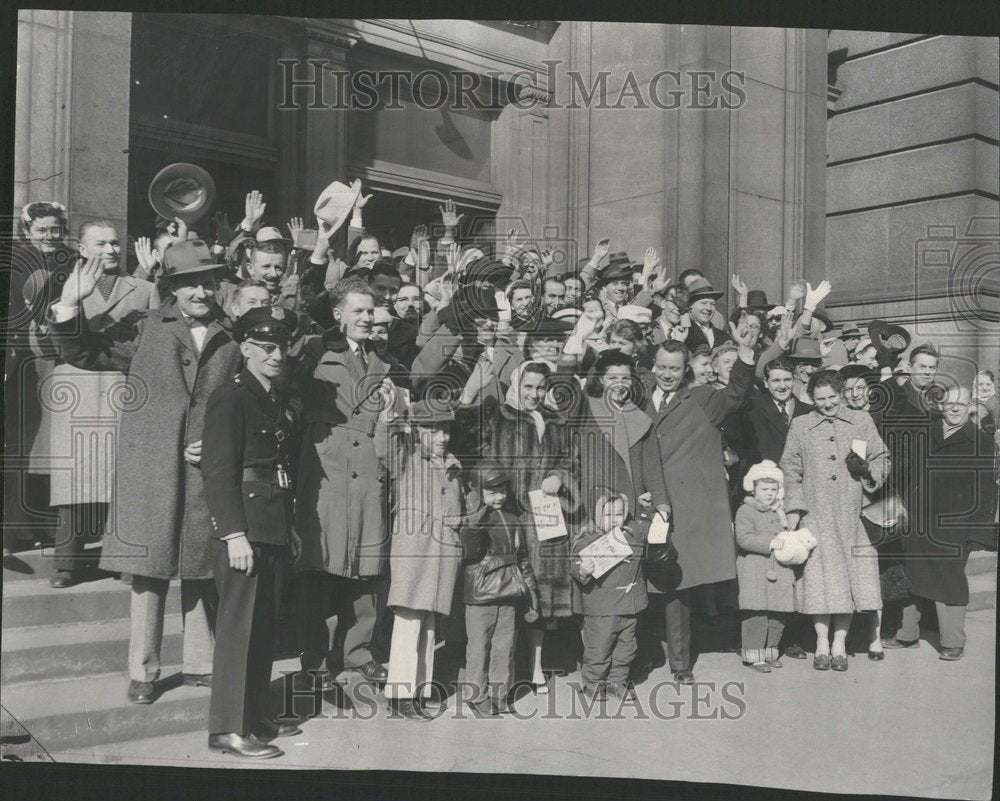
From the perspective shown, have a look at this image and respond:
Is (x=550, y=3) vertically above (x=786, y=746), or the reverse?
(x=550, y=3)

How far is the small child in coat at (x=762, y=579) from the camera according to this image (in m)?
5.35

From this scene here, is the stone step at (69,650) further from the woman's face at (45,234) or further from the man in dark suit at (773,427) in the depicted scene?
the man in dark suit at (773,427)

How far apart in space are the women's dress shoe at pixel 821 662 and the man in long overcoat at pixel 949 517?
0.45m

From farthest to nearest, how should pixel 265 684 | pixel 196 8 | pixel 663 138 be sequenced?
pixel 663 138 < pixel 196 8 < pixel 265 684

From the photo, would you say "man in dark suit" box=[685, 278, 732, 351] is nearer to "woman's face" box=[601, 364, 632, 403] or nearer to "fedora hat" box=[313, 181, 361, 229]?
"woman's face" box=[601, 364, 632, 403]

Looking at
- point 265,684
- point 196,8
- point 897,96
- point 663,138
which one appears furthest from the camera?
point 897,96

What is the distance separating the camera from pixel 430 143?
5.84m

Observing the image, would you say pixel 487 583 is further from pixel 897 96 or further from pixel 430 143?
pixel 897 96

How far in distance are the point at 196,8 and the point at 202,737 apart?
3.60 metres

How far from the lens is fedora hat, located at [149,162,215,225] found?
5152 millimetres

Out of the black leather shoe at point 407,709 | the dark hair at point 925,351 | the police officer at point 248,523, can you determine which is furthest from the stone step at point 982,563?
the police officer at point 248,523

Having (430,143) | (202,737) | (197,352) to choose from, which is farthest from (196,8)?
(202,737)

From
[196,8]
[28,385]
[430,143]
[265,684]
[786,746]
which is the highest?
[196,8]

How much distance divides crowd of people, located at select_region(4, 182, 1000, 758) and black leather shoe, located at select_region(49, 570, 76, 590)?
0.01 metres
